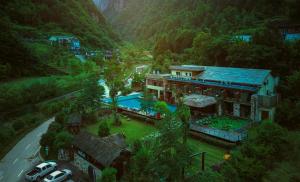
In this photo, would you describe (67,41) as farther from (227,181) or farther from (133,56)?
(227,181)

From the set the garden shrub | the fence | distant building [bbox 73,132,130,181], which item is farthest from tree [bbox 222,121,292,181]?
the garden shrub

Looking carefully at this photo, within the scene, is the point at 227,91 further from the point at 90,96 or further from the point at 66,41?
the point at 66,41

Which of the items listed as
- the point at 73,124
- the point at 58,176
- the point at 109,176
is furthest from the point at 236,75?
the point at 58,176

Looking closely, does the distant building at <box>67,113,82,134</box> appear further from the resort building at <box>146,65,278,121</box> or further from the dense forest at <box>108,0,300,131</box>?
the dense forest at <box>108,0,300,131</box>

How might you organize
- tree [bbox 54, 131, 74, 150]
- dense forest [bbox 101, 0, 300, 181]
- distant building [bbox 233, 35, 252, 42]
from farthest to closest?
distant building [bbox 233, 35, 252, 42]
tree [bbox 54, 131, 74, 150]
dense forest [bbox 101, 0, 300, 181]

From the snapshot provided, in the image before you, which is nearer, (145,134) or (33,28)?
(145,134)

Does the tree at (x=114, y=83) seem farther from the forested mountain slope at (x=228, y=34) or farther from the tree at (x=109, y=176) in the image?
the forested mountain slope at (x=228, y=34)

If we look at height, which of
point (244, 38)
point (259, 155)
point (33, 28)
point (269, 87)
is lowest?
point (259, 155)
